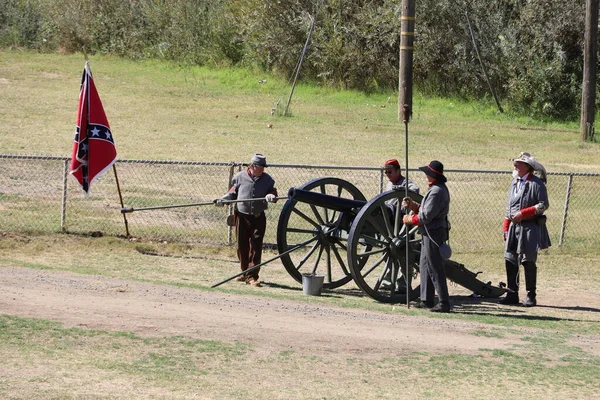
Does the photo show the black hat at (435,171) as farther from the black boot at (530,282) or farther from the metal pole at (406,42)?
the metal pole at (406,42)

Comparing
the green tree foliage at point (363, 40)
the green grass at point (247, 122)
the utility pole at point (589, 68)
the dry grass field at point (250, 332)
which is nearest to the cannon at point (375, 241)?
the dry grass field at point (250, 332)

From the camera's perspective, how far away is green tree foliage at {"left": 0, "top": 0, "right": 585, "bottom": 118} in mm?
30875

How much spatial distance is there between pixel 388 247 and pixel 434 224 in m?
0.90

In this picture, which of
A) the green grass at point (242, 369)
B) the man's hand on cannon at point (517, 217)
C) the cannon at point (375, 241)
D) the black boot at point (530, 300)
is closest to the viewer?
the green grass at point (242, 369)

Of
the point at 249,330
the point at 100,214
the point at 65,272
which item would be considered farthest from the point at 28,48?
the point at 249,330

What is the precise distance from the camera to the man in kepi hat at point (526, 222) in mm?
12688

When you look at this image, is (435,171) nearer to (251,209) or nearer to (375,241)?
(375,241)

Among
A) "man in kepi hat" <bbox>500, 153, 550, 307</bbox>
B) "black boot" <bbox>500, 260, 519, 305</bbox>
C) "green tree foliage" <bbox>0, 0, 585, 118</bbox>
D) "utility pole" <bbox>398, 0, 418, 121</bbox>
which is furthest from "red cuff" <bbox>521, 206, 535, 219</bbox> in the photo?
"green tree foliage" <bbox>0, 0, 585, 118</bbox>

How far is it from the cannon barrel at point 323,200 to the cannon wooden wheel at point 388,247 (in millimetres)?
344

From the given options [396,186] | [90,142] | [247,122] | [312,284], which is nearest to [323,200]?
[396,186]

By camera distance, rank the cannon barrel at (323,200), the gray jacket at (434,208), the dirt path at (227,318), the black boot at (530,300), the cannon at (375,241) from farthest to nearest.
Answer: the black boot at (530,300) < the cannon barrel at (323,200) < the cannon at (375,241) < the gray jacket at (434,208) < the dirt path at (227,318)

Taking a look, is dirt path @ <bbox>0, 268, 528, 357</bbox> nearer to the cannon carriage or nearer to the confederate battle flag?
the cannon carriage

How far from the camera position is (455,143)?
26.5m

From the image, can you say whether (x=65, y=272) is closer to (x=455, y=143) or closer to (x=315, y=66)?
(x=455, y=143)
